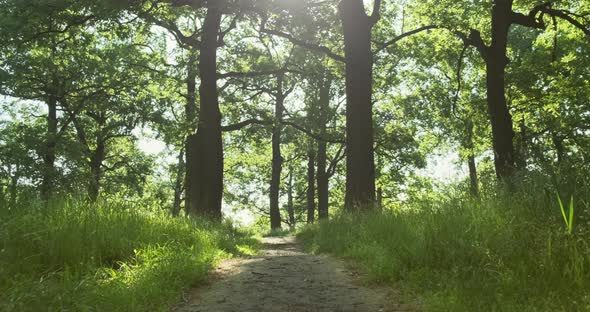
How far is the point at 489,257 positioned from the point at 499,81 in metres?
11.0

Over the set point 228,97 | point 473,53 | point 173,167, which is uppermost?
point 473,53

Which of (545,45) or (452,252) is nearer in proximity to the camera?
(452,252)

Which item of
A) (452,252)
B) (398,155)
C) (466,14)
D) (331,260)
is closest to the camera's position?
(452,252)

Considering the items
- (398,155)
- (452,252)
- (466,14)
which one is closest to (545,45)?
(466,14)

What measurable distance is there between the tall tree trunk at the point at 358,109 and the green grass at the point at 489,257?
183 inches

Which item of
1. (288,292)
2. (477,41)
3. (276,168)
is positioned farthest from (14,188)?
(276,168)

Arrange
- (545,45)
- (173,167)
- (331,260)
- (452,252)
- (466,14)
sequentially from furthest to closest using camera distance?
(173,167) < (545,45) < (466,14) < (331,260) < (452,252)

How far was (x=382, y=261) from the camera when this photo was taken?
5.40 m

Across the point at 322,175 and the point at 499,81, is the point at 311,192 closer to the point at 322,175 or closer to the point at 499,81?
the point at 322,175

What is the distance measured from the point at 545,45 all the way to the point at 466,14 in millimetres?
6419

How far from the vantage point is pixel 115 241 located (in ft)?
18.5

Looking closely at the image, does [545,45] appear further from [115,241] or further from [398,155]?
[115,241]

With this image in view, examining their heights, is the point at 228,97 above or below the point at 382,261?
above

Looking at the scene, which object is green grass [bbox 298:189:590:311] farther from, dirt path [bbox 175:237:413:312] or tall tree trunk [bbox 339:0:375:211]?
tall tree trunk [bbox 339:0:375:211]
